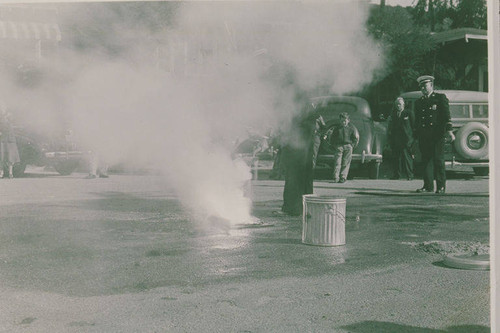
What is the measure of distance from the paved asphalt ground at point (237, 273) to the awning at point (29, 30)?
1458 millimetres

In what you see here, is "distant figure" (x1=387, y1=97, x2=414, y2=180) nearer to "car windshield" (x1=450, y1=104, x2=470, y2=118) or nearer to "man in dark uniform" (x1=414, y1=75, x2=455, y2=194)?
"man in dark uniform" (x1=414, y1=75, x2=455, y2=194)

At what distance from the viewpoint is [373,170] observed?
Answer: 887 cm

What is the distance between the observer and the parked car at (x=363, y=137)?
304 inches

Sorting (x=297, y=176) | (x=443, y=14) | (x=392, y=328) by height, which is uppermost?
(x=443, y=14)

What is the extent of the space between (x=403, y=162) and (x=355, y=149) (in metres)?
0.89

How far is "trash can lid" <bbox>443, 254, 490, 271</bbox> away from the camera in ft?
11.2

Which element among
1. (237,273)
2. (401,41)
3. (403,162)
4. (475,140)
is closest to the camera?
(237,273)

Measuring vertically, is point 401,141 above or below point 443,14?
below

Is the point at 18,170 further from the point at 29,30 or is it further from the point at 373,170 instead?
the point at 373,170

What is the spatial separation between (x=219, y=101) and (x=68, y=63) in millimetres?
1400

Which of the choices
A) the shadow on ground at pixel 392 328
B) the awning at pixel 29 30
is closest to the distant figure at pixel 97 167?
the awning at pixel 29 30

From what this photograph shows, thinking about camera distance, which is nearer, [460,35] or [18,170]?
[460,35]

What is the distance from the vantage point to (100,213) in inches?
229

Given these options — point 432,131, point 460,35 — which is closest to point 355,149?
point 432,131
